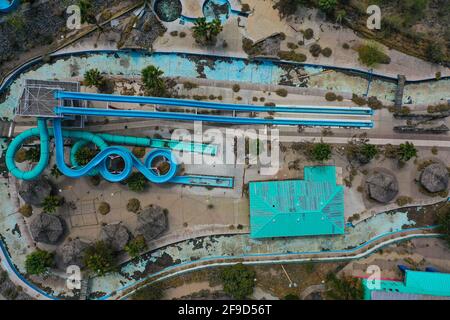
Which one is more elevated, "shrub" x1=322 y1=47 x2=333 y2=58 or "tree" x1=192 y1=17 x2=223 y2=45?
"tree" x1=192 y1=17 x2=223 y2=45

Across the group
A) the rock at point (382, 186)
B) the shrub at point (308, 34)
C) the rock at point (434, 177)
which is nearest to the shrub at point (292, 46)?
the shrub at point (308, 34)

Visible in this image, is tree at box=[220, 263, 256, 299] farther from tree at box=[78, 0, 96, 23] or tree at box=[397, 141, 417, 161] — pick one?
tree at box=[78, 0, 96, 23]

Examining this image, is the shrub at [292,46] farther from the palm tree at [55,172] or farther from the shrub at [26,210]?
the shrub at [26,210]

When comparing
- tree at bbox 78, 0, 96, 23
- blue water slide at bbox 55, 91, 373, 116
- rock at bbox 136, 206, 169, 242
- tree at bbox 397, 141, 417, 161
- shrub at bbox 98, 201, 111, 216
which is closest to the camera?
blue water slide at bbox 55, 91, 373, 116

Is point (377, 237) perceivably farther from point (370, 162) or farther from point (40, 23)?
point (40, 23)

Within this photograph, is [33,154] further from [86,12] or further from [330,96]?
[330,96]

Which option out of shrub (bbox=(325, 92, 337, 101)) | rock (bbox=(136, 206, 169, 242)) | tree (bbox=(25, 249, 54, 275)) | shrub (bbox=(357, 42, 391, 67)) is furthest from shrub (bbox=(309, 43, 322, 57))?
tree (bbox=(25, 249, 54, 275))
